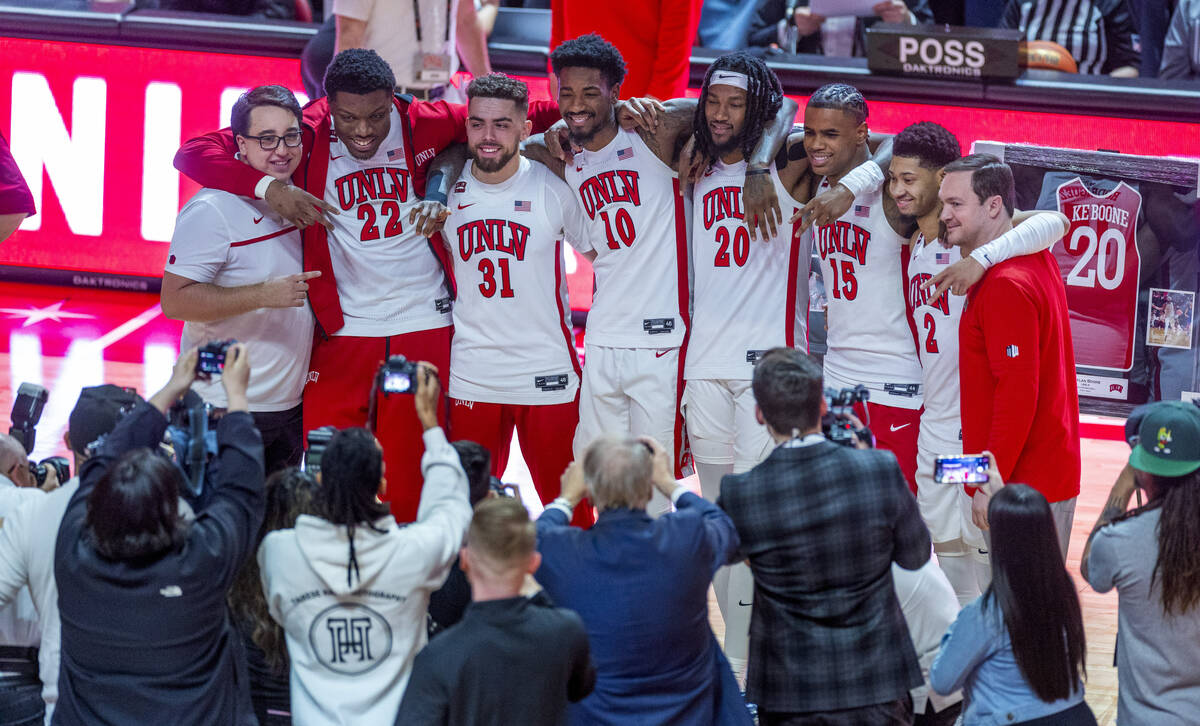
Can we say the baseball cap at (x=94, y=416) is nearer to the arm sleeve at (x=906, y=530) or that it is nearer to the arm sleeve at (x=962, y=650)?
the arm sleeve at (x=906, y=530)

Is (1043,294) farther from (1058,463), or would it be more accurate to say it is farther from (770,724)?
(770,724)

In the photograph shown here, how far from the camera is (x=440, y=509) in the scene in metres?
3.89

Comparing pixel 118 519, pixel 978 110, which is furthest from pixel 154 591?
pixel 978 110

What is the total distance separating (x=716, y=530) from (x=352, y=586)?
1010mm

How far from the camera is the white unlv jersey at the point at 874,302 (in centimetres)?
569

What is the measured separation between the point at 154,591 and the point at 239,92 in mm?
6425

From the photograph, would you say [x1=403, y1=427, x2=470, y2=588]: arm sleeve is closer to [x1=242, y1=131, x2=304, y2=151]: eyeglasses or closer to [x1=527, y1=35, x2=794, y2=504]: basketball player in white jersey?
[x1=527, y1=35, x2=794, y2=504]: basketball player in white jersey

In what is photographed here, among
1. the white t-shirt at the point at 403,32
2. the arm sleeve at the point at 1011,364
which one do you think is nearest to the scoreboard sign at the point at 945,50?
the white t-shirt at the point at 403,32

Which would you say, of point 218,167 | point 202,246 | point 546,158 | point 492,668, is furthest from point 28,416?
point 546,158

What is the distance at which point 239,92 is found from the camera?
9.36 m

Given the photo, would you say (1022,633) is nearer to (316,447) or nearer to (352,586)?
(352,586)

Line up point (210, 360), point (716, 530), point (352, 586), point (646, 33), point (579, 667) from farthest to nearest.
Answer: point (646, 33), point (210, 360), point (716, 530), point (352, 586), point (579, 667)

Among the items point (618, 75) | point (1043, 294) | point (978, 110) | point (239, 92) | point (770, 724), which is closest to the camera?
point (770, 724)

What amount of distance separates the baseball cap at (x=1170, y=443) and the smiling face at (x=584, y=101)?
8.73ft
